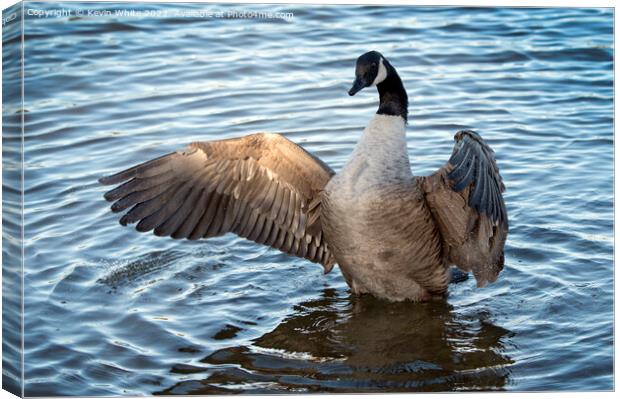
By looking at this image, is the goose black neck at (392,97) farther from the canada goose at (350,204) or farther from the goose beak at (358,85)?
the goose beak at (358,85)

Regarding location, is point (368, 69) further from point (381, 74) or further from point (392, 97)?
point (392, 97)

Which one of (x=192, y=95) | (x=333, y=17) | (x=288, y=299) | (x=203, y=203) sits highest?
(x=333, y=17)

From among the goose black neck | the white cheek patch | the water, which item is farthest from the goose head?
the water

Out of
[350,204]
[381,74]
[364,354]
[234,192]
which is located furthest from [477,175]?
[234,192]

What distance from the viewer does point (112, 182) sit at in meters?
6.99

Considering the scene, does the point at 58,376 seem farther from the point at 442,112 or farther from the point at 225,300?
the point at 442,112

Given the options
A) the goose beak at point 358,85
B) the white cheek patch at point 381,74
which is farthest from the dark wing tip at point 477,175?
the white cheek patch at point 381,74

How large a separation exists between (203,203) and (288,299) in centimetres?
96

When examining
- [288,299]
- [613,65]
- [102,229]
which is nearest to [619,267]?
[613,65]

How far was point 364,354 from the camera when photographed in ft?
22.8

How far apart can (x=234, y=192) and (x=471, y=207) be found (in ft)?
6.13

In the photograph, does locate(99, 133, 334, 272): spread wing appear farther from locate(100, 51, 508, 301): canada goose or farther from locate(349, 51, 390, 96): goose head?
locate(349, 51, 390, 96): goose head

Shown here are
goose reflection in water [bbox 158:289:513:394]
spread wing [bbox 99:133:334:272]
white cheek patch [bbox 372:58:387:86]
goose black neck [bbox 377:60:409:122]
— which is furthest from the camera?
spread wing [bbox 99:133:334:272]

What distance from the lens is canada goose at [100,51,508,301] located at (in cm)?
700
